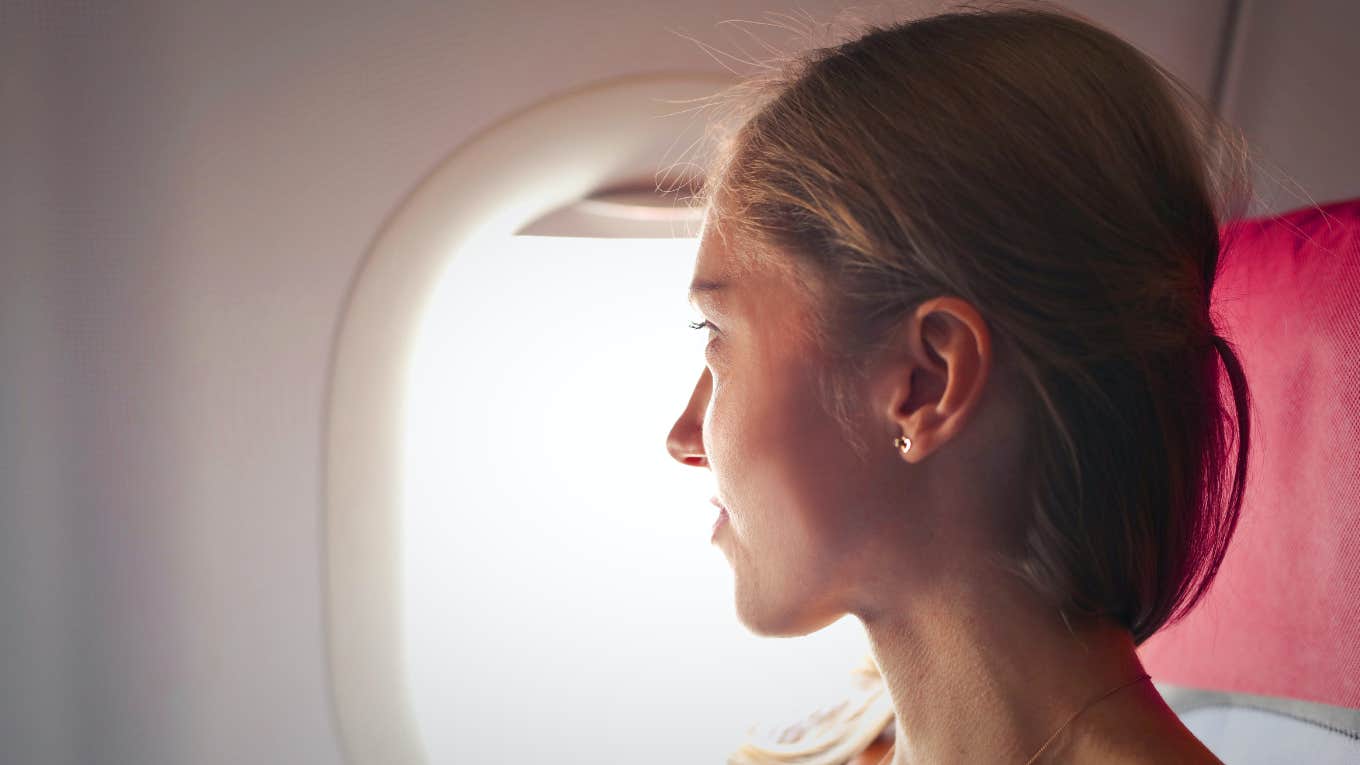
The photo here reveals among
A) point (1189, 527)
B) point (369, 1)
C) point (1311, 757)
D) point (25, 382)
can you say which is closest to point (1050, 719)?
point (1189, 527)

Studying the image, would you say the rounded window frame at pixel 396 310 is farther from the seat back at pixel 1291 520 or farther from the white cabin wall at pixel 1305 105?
the white cabin wall at pixel 1305 105

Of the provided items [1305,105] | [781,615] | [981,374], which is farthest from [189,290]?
[1305,105]

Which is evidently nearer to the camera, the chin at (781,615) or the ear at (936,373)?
the ear at (936,373)

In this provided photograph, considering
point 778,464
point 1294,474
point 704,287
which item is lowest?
point 1294,474

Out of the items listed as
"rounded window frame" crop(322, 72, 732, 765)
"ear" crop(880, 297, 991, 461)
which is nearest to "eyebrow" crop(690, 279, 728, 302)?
"ear" crop(880, 297, 991, 461)

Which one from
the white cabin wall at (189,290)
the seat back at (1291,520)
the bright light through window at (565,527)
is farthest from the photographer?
the bright light through window at (565,527)

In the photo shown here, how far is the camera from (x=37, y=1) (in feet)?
3.56

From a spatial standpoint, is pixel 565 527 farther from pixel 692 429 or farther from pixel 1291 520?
pixel 1291 520

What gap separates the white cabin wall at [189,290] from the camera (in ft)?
3.70

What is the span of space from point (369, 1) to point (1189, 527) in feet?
3.14

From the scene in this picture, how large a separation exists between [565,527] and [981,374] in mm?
782

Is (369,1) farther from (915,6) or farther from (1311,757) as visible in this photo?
(1311,757)

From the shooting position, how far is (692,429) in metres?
0.94

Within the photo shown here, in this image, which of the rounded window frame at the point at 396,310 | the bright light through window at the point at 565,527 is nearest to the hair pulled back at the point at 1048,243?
the rounded window frame at the point at 396,310
